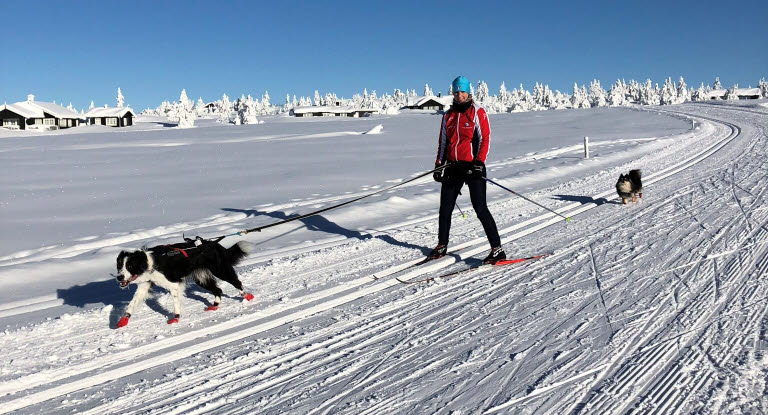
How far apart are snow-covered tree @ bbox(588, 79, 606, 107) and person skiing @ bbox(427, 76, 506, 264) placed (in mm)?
165072

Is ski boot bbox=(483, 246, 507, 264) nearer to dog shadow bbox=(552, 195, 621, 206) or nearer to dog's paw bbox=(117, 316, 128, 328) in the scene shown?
dog's paw bbox=(117, 316, 128, 328)

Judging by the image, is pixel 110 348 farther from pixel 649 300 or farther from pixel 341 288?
pixel 649 300

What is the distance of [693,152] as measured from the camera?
17.8m

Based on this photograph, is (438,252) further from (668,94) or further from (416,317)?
(668,94)

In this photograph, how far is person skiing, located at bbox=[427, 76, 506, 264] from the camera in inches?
256

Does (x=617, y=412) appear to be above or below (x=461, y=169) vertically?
below

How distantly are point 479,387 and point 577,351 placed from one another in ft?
2.76

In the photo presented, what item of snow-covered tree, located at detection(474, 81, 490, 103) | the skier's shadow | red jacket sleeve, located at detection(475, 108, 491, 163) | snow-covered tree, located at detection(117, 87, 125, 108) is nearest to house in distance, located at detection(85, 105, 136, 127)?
snow-covered tree, located at detection(117, 87, 125, 108)

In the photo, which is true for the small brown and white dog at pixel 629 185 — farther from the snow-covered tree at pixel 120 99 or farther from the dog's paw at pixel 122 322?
the snow-covered tree at pixel 120 99

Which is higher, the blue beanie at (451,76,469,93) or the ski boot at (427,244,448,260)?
the blue beanie at (451,76,469,93)

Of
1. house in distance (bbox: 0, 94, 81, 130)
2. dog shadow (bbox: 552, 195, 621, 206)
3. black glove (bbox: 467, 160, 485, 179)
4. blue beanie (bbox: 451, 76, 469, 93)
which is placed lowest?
dog shadow (bbox: 552, 195, 621, 206)

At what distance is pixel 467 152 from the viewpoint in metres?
6.61

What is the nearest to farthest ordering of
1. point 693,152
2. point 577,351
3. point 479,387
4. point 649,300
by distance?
point 479,387, point 577,351, point 649,300, point 693,152

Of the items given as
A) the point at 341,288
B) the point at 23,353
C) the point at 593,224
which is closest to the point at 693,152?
the point at 593,224
